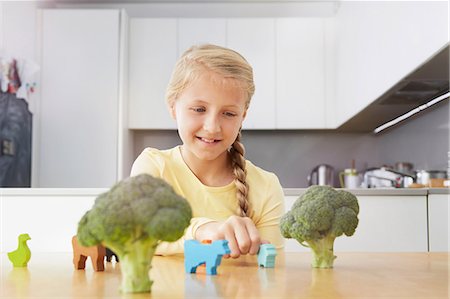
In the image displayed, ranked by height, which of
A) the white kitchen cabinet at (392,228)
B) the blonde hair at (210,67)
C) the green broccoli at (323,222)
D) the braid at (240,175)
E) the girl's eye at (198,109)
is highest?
the blonde hair at (210,67)

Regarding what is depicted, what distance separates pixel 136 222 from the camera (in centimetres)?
57

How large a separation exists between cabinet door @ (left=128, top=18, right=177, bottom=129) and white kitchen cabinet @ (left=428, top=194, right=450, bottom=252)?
2.39 metres

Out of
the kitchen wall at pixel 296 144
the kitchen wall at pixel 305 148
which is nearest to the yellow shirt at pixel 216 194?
the kitchen wall at pixel 296 144

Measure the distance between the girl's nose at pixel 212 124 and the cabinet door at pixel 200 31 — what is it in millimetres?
3260

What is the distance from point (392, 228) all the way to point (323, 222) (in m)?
1.51

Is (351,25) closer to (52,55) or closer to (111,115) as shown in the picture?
(111,115)

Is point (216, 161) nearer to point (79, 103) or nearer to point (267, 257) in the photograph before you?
point (267, 257)

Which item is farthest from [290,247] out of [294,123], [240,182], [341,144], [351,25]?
[341,144]

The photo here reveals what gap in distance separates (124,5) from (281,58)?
4.55 feet

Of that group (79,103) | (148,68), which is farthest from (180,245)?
(148,68)

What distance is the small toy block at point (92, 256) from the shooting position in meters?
0.79

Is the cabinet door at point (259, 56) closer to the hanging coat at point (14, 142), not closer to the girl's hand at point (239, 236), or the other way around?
the hanging coat at point (14, 142)

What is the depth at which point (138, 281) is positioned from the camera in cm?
59

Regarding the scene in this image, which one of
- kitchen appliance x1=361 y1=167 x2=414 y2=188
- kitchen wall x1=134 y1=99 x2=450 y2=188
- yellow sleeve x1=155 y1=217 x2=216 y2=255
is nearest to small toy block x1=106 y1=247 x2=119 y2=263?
yellow sleeve x1=155 y1=217 x2=216 y2=255
